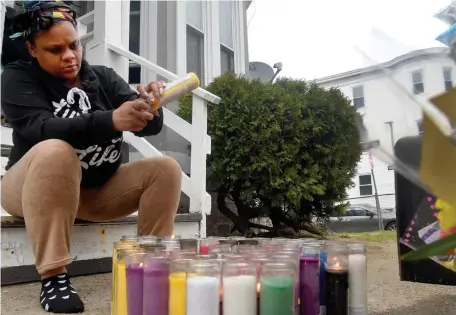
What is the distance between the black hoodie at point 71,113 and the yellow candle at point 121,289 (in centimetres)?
52

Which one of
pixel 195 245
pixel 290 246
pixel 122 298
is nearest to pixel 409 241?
pixel 290 246

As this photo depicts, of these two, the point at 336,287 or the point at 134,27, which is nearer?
the point at 336,287

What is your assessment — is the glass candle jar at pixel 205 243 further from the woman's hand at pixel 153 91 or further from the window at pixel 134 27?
the window at pixel 134 27

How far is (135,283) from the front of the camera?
0.83 metres

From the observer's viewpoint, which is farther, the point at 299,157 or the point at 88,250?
the point at 299,157

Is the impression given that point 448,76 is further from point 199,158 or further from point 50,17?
point 199,158

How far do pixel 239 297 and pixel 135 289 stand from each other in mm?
219

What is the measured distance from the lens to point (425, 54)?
0.36 metres

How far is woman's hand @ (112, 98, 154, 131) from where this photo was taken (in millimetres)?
1226

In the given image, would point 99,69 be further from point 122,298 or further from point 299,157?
point 299,157

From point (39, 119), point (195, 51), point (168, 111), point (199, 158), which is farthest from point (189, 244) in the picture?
point (195, 51)

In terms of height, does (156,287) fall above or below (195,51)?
below

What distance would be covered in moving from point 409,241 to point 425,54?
2.94 ft

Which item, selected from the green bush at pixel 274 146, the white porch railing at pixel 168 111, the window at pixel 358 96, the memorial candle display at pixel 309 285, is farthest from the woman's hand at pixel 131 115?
the green bush at pixel 274 146
